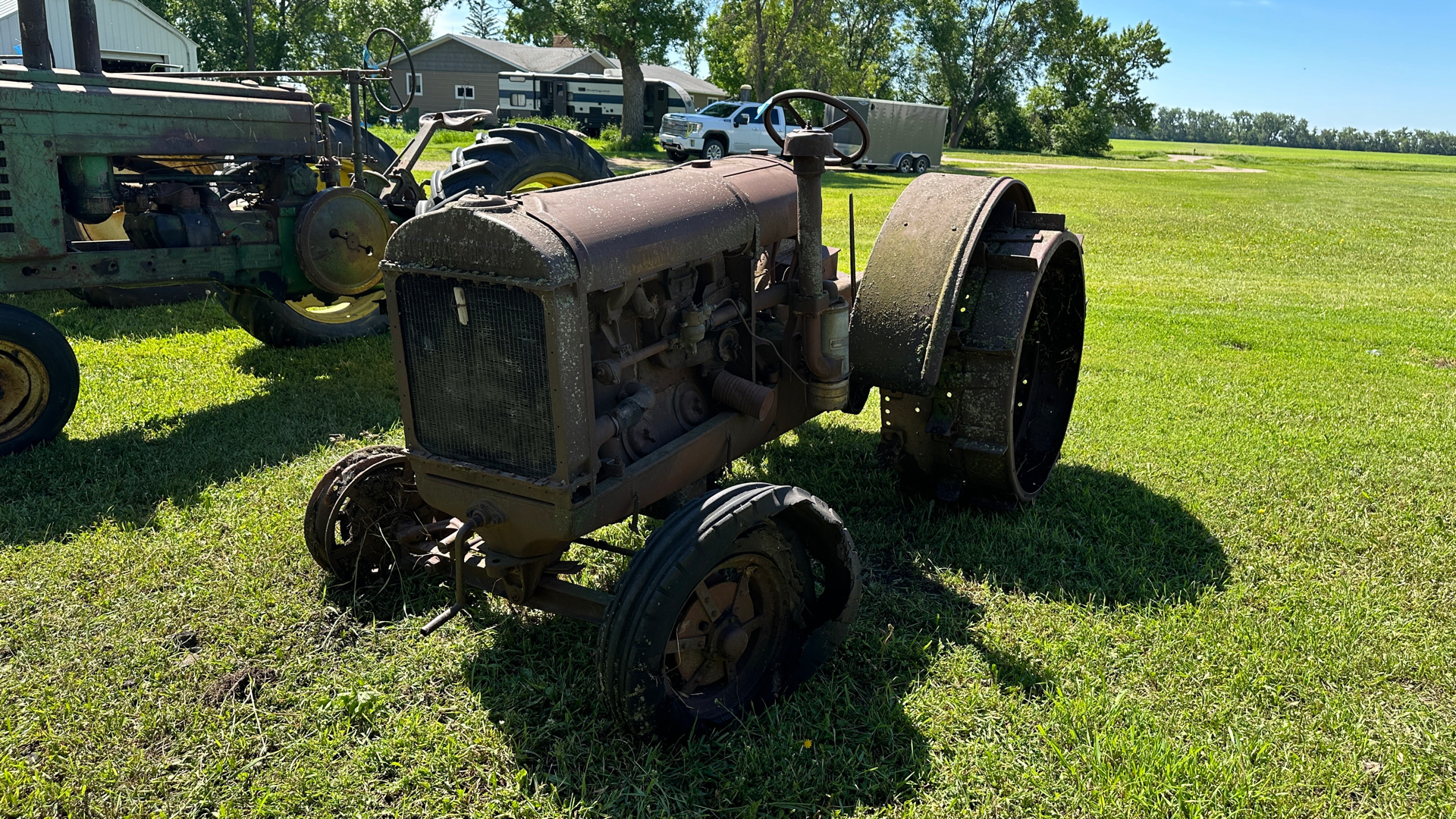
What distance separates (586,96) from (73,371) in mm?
35193

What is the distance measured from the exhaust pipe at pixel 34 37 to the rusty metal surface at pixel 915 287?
4125 millimetres

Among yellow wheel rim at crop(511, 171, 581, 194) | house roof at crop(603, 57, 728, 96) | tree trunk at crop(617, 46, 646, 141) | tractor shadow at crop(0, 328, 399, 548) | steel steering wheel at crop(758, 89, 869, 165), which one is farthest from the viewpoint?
house roof at crop(603, 57, 728, 96)

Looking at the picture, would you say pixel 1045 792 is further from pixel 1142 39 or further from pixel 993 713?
pixel 1142 39

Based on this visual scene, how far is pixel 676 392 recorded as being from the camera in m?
3.19

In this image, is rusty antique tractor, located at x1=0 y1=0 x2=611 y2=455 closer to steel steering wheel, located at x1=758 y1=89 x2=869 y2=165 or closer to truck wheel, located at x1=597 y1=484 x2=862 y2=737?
steel steering wheel, located at x1=758 y1=89 x2=869 y2=165

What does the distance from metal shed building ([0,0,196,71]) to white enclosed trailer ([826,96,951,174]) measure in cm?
1634

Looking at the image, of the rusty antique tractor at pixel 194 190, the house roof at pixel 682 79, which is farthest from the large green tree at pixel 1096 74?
the rusty antique tractor at pixel 194 190

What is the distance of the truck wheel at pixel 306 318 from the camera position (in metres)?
6.41

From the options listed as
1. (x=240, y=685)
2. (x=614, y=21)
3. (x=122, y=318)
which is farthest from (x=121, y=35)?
(x=240, y=685)

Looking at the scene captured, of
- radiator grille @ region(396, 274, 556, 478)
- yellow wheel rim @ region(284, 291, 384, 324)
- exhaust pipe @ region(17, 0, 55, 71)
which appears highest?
exhaust pipe @ region(17, 0, 55, 71)

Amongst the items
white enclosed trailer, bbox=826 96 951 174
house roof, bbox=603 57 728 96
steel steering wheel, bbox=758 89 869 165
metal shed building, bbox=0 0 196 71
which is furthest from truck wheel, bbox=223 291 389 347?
house roof, bbox=603 57 728 96

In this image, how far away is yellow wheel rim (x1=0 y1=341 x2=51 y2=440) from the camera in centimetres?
455

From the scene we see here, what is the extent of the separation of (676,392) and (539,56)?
43.3 m

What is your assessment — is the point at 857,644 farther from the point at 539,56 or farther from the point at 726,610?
the point at 539,56
